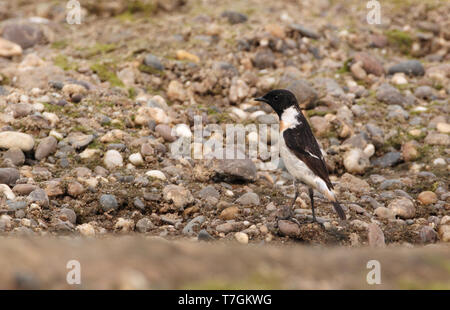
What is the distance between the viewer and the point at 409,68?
10430 mm

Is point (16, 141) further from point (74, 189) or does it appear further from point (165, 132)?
point (165, 132)

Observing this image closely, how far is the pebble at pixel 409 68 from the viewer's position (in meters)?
10.4

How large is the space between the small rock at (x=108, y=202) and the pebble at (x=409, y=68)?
6.27m

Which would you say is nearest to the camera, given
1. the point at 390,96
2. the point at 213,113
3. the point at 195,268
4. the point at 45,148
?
the point at 195,268

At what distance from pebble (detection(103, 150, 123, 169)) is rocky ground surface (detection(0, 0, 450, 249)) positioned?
15 millimetres

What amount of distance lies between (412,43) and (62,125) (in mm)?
7574

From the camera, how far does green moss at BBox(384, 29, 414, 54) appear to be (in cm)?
1171

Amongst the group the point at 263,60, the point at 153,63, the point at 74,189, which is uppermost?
the point at 263,60

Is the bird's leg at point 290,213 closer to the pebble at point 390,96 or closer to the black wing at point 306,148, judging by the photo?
the black wing at point 306,148

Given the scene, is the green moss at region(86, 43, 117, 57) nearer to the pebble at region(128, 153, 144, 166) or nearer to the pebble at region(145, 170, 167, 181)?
the pebble at region(128, 153, 144, 166)

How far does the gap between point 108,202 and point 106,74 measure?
3.54 meters

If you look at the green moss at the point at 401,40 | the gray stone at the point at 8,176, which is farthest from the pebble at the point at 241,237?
the green moss at the point at 401,40

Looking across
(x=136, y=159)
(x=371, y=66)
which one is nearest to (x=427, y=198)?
(x=136, y=159)

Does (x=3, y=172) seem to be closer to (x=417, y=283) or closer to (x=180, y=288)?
(x=180, y=288)
